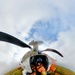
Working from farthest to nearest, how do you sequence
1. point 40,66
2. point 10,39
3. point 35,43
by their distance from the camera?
1. point 35,43
2. point 40,66
3. point 10,39

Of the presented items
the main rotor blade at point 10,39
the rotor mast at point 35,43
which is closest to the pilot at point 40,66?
the rotor mast at point 35,43

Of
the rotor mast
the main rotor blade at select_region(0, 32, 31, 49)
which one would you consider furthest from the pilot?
the main rotor blade at select_region(0, 32, 31, 49)

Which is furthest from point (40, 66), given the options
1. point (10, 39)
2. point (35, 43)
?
point (10, 39)

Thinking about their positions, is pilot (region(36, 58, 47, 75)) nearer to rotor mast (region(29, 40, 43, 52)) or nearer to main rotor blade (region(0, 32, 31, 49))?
rotor mast (region(29, 40, 43, 52))

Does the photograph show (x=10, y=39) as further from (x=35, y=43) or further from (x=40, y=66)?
(x=40, y=66)

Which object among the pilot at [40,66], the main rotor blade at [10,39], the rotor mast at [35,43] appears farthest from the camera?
the rotor mast at [35,43]

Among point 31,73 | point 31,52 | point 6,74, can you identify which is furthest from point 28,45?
point 6,74

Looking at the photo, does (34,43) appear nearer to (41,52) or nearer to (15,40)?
(41,52)

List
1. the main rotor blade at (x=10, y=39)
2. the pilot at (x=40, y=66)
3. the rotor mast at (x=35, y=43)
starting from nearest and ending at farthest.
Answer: the main rotor blade at (x=10, y=39), the pilot at (x=40, y=66), the rotor mast at (x=35, y=43)

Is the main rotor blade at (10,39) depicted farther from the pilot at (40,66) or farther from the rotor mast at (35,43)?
the pilot at (40,66)

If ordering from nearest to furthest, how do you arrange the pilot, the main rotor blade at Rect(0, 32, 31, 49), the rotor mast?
the main rotor blade at Rect(0, 32, 31, 49)
the pilot
the rotor mast

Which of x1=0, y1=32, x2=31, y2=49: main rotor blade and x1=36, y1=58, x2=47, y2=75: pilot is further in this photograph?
x1=36, y1=58, x2=47, y2=75: pilot

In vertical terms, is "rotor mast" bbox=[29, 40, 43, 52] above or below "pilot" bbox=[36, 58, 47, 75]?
above

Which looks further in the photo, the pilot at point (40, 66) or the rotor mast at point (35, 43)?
the rotor mast at point (35, 43)
